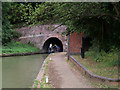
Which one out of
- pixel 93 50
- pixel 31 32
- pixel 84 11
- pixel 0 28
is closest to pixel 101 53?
pixel 93 50

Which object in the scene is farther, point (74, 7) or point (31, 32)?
point (31, 32)

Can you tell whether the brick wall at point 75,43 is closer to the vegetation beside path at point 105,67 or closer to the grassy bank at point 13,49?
the vegetation beside path at point 105,67

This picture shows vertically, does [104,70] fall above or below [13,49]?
below

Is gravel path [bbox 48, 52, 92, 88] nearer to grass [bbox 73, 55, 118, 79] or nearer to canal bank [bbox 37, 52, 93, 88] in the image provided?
canal bank [bbox 37, 52, 93, 88]

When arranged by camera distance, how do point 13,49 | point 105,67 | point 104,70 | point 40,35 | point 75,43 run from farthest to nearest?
point 40,35
point 13,49
point 75,43
point 105,67
point 104,70

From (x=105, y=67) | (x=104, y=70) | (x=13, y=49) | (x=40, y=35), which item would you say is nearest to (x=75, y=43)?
(x=105, y=67)

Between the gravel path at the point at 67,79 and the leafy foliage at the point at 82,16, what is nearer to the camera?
the gravel path at the point at 67,79

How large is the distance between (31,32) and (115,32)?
19.4 meters

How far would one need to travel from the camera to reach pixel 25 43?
26000 millimetres

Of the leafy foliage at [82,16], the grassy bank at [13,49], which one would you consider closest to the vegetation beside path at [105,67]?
the leafy foliage at [82,16]

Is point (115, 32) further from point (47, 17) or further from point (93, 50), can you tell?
point (47, 17)

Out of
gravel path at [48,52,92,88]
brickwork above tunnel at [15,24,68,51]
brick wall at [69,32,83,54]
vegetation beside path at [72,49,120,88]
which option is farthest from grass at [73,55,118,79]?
brickwork above tunnel at [15,24,68,51]

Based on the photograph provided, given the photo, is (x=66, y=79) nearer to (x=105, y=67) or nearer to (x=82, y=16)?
(x=105, y=67)

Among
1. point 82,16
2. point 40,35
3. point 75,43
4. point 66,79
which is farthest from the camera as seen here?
point 40,35
